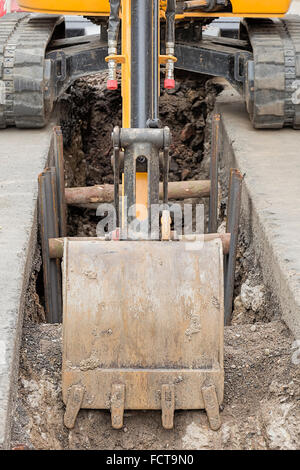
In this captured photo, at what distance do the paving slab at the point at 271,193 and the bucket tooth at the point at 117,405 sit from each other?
79 centimetres

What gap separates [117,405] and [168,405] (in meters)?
0.19

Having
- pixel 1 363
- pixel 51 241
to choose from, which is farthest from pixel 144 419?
pixel 51 241

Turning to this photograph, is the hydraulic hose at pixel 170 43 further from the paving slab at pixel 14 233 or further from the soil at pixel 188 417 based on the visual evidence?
the soil at pixel 188 417

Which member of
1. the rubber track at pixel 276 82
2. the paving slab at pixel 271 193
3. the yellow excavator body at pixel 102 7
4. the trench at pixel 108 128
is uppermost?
the yellow excavator body at pixel 102 7

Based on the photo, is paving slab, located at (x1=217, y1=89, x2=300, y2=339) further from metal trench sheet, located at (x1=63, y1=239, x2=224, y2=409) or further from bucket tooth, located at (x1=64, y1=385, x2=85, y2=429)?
bucket tooth, located at (x1=64, y1=385, x2=85, y2=429)

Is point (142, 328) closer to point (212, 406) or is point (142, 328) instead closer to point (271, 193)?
point (212, 406)

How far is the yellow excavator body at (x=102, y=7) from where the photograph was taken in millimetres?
5797

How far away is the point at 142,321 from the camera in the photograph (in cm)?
311

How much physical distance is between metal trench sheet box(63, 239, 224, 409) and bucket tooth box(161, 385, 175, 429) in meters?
0.03

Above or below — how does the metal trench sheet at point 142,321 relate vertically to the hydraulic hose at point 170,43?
below

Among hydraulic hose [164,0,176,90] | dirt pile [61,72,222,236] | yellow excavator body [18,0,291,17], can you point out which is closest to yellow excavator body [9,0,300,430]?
hydraulic hose [164,0,176,90]

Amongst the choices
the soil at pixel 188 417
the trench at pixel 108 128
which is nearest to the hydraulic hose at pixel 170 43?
the soil at pixel 188 417

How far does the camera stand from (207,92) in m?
7.34

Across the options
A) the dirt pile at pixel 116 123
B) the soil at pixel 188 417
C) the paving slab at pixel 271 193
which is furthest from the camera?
the dirt pile at pixel 116 123
